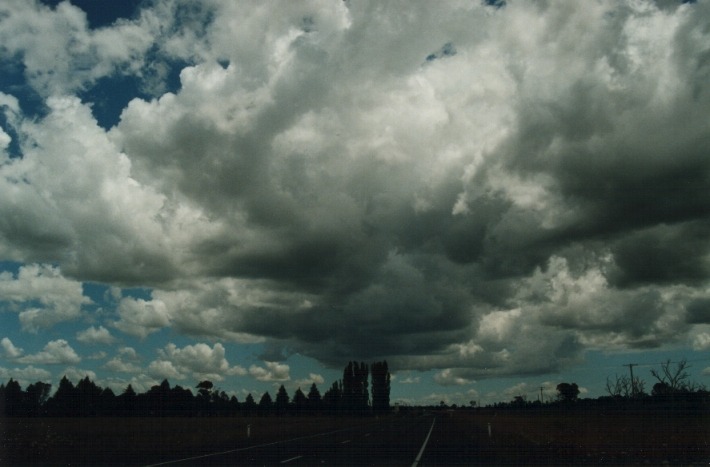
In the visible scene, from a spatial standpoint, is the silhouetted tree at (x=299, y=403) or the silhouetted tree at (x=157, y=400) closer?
the silhouetted tree at (x=157, y=400)

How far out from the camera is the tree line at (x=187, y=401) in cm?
12269

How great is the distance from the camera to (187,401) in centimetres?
13588

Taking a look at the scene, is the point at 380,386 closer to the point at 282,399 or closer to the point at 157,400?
the point at 282,399

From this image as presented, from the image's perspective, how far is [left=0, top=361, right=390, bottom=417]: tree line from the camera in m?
Result: 123

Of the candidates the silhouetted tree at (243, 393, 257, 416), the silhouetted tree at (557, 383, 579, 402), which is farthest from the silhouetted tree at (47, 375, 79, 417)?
the silhouetted tree at (557, 383, 579, 402)

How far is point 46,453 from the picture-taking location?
27.4 m

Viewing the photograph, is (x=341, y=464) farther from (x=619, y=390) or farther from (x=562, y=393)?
(x=562, y=393)

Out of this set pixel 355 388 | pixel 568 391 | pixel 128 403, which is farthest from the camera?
pixel 568 391

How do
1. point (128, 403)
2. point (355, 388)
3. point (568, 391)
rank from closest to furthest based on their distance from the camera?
point (128, 403)
point (355, 388)
point (568, 391)

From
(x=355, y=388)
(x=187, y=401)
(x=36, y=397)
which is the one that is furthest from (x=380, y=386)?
(x=36, y=397)

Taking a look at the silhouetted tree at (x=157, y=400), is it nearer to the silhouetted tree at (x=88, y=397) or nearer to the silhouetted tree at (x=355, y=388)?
the silhouetted tree at (x=88, y=397)

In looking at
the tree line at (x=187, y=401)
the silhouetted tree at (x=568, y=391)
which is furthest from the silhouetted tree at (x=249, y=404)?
the silhouetted tree at (x=568, y=391)

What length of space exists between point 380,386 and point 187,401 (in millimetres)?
47867

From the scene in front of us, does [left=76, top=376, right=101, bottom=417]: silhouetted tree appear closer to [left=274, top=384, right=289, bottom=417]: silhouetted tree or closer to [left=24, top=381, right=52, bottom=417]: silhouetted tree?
[left=24, top=381, right=52, bottom=417]: silhouetted tree
